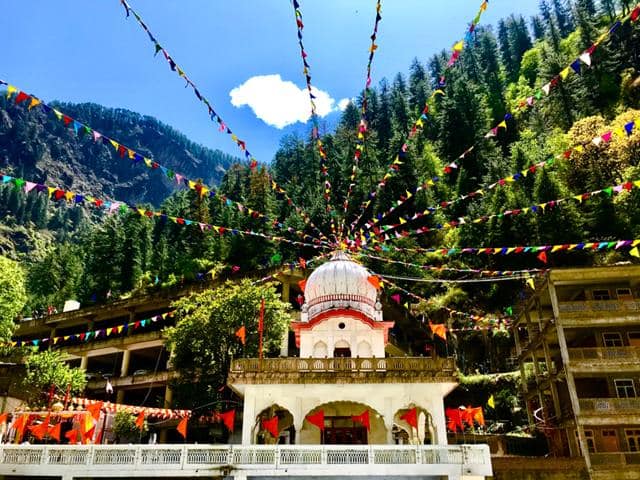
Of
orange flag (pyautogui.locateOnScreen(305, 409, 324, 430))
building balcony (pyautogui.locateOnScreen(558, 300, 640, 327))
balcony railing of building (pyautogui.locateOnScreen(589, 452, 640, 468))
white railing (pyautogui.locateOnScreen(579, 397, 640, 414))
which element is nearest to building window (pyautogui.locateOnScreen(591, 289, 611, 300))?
building balcony (pyautogui.locateOnScreen(558, 300, 640, 327))

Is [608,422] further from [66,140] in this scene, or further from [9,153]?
[66,140]

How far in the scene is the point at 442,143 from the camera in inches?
2943

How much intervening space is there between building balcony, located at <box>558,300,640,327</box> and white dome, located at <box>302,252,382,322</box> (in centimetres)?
960

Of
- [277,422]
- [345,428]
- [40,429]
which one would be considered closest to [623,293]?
[345,428]

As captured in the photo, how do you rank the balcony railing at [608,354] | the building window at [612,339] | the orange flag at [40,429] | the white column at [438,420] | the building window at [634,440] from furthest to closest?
the building window at [612,339]
the balcony railing at [608,354]
the building window at [634,440]
the orange flag at [40,429]
the white column at [438,420]

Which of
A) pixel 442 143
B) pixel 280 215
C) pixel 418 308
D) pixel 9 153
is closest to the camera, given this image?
pixel 418 308

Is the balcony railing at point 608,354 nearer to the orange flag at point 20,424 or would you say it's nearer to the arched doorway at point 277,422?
the arched doorway at point 277,422

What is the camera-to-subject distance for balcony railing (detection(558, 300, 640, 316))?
2728cm

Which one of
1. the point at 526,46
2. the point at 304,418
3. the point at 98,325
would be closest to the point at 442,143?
the point at 526,46

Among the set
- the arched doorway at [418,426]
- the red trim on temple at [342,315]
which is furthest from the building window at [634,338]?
the red trim on temple at [342,315]

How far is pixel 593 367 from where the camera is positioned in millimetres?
26328

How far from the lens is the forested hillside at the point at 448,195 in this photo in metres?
42.4

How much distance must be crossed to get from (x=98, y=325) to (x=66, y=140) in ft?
543

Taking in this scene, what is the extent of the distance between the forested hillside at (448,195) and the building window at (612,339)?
456 centimetres
